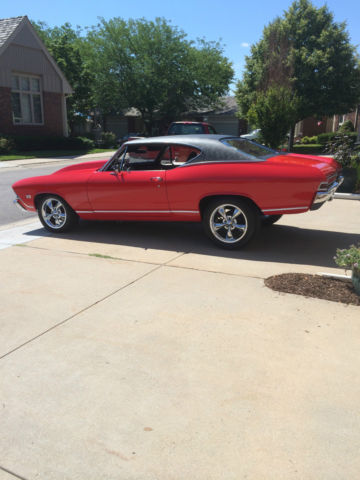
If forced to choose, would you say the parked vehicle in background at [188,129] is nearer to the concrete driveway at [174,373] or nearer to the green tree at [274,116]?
the green tree at [274,116]

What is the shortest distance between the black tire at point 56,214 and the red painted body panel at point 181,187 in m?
0.16

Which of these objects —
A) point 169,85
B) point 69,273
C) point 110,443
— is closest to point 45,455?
point 110,443

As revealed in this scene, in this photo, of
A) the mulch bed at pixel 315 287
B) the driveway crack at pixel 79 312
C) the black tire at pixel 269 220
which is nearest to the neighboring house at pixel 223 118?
the black tire at pixel 269 220

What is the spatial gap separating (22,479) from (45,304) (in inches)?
89.8

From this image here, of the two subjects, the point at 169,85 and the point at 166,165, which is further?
the point at 169,85

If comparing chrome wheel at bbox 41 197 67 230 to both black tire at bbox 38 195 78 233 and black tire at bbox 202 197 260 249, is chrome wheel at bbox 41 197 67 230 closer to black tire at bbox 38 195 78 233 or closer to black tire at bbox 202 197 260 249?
black tire at bbox 38 195 78 233

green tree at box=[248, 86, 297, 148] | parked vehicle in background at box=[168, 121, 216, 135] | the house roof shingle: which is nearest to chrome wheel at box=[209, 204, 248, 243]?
green tree at box=[248, 86, 297, 148]

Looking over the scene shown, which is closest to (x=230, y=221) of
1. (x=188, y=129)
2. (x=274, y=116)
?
(x=274, y=116)

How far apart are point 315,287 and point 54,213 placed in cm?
440

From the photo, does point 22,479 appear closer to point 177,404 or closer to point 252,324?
point 177,404

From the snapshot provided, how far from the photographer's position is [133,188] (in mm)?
6477

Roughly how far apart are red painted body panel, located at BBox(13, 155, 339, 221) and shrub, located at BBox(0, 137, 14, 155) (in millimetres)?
18300

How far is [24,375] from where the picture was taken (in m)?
3.20

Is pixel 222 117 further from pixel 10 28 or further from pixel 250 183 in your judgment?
pixel 250 183
